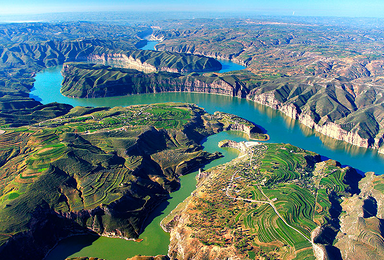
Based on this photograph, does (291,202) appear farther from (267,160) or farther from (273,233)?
(267,160)

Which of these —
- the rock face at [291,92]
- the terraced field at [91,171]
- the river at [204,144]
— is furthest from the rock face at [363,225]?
the rock face at [291,92]

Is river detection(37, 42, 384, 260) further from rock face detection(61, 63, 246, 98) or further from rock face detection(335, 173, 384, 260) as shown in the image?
rock face detection(335, 173, 384, 260)

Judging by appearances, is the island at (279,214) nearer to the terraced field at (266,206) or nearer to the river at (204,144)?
the terraced field at (266,206)

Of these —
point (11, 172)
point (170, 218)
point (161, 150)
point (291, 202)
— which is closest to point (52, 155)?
point (11, 172)


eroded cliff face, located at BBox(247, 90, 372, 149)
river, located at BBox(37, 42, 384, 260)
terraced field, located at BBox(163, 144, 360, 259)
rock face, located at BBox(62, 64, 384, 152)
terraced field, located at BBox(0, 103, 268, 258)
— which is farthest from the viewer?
rock face, located at BBox(62, 64, 384, 152)

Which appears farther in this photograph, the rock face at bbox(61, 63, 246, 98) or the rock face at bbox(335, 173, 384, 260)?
the rock face at bbox(61, 63, 246, 98)

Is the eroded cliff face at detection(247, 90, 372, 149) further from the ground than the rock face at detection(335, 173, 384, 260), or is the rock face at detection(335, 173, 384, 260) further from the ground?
the rock face at detection(335, 173, 384, 260)

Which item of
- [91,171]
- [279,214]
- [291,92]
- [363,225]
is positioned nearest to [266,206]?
[279,214]

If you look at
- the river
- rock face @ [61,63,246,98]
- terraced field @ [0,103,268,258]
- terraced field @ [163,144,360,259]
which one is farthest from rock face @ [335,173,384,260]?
rock face @ [61,63,246,98]

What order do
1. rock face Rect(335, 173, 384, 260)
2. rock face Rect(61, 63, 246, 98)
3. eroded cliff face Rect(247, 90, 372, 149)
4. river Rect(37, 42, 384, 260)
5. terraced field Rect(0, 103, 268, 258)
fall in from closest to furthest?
rock face Rect(335, 173, 384, 260) → river Rect(37, 42, 384, 260) → terraced field Rect(0, 103, 268, 258) → eroded cliff face Rect(247, 90, 372, 149) → rock face Rect(61, 63, 246, 98)
